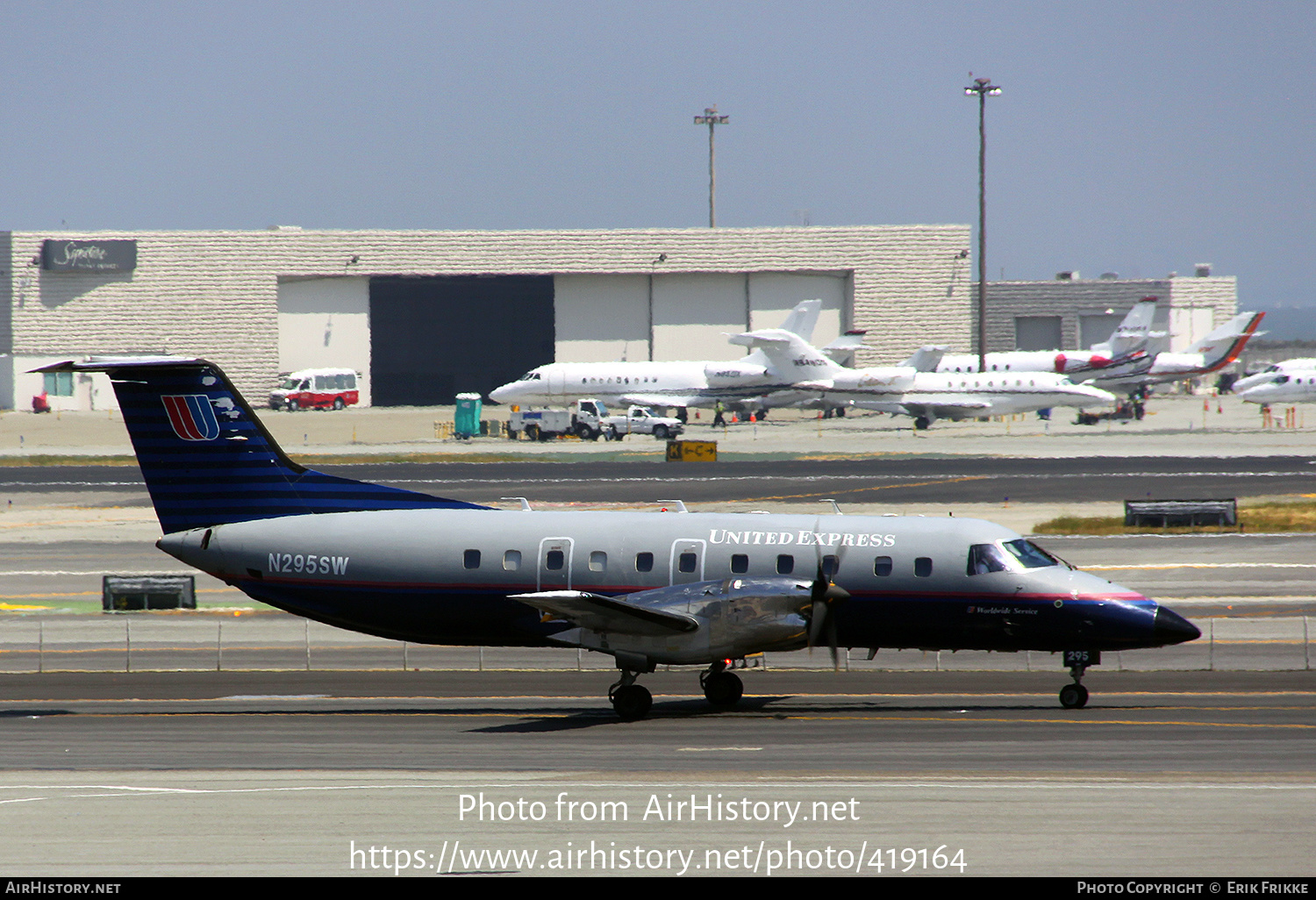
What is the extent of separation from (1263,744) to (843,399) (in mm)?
71818

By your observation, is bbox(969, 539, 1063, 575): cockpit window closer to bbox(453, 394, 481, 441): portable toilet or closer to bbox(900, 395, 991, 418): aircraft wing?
bbox(900, 395, 991, 418): aircraft wing

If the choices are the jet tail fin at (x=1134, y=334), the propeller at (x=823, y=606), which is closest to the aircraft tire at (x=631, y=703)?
the propeller at (x=823, y=606)

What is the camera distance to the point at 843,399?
9056 cm

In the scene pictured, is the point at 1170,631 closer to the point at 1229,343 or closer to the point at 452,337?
the point at 1229,343

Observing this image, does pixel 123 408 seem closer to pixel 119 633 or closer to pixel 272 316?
pixel 119 633

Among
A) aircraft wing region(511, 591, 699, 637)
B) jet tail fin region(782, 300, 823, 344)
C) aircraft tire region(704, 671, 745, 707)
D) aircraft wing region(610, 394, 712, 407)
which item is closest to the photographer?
aircraft wing region(511, 591, 699, 637)

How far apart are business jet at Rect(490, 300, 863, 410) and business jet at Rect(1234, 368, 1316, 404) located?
92.1 ft

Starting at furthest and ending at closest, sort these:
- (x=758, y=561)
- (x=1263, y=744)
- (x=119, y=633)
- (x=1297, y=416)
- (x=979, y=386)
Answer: (x=1297, y=416) → (x=979, y=386) → (x=119, y=633) → (x=758, y=561) → (x=1263, y=744)

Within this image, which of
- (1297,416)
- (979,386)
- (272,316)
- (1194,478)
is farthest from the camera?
(272,316)

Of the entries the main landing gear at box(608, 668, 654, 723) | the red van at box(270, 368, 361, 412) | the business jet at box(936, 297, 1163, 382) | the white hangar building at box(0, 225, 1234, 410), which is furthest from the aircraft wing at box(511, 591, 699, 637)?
the white hangar building at box(0, 225, 1234, 410)

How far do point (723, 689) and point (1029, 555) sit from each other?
19.3 feet

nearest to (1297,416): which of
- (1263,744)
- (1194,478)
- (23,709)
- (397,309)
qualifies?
(1194,478)

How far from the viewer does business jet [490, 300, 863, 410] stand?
90875 millimetres

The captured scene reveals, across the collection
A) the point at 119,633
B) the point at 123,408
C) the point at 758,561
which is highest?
the point at 123,408
